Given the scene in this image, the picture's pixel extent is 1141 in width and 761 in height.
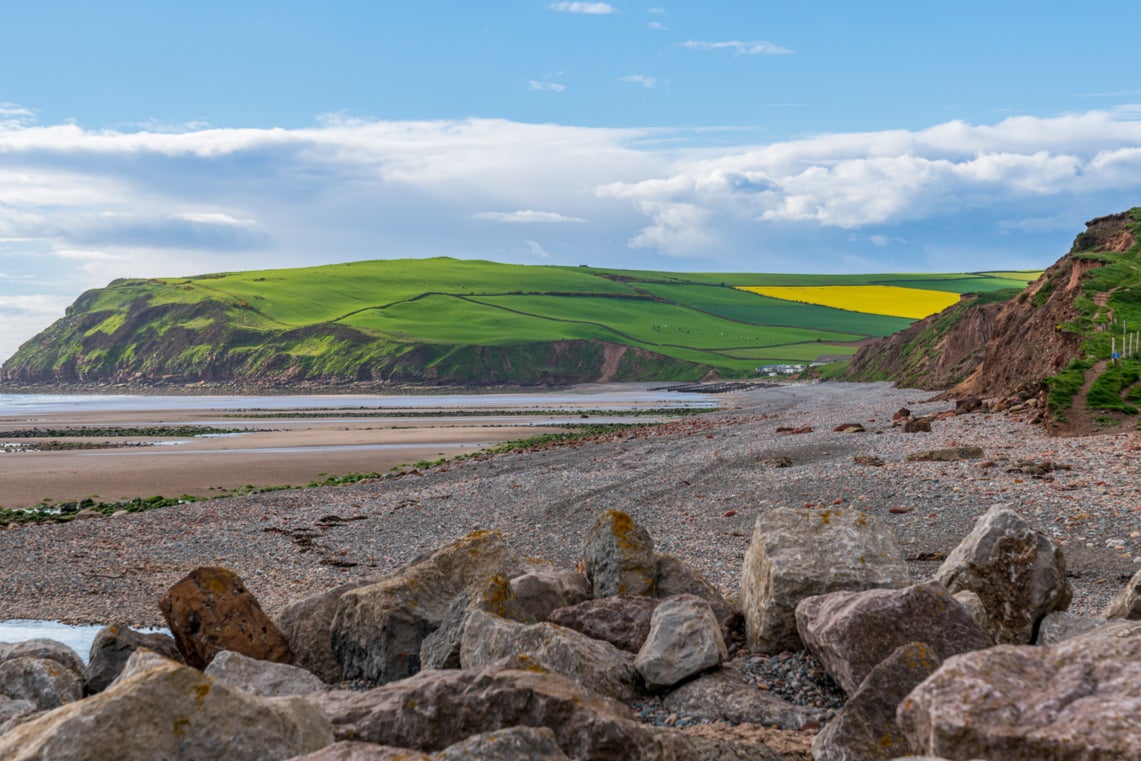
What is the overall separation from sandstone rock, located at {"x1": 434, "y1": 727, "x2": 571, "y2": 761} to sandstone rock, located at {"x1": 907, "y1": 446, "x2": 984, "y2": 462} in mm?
24235

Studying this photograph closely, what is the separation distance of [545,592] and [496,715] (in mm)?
5519

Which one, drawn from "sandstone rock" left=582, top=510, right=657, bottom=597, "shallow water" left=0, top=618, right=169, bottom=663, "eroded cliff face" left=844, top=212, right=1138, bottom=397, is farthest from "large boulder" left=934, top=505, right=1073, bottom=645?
"eroded cliff face" left=844, top=212, right=1138, bottom=397

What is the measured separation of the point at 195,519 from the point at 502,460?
1621 cm

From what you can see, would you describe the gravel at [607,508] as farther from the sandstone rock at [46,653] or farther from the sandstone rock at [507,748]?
the sandstone rock at [507,748]

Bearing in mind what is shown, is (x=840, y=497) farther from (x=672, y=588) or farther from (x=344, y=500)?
(x=344, y=500)

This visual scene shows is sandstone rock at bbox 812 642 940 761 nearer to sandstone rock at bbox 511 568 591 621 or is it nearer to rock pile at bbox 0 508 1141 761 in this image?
rock pile at bbox 0 508 1141 761

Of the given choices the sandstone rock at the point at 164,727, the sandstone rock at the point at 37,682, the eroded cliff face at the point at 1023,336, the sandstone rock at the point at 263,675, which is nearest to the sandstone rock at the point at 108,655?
the sandstone rock at the point at 37,682

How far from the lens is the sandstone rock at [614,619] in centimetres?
1131

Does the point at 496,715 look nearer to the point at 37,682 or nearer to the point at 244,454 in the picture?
the point at 37,682

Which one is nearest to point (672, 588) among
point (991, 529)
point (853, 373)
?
point (991, 529)

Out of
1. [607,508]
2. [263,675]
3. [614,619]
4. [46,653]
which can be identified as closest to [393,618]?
[263,675]

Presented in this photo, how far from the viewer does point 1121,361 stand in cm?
3684

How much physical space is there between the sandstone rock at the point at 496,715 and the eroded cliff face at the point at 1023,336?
3493cm

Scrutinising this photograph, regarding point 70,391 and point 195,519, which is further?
point 70,391
